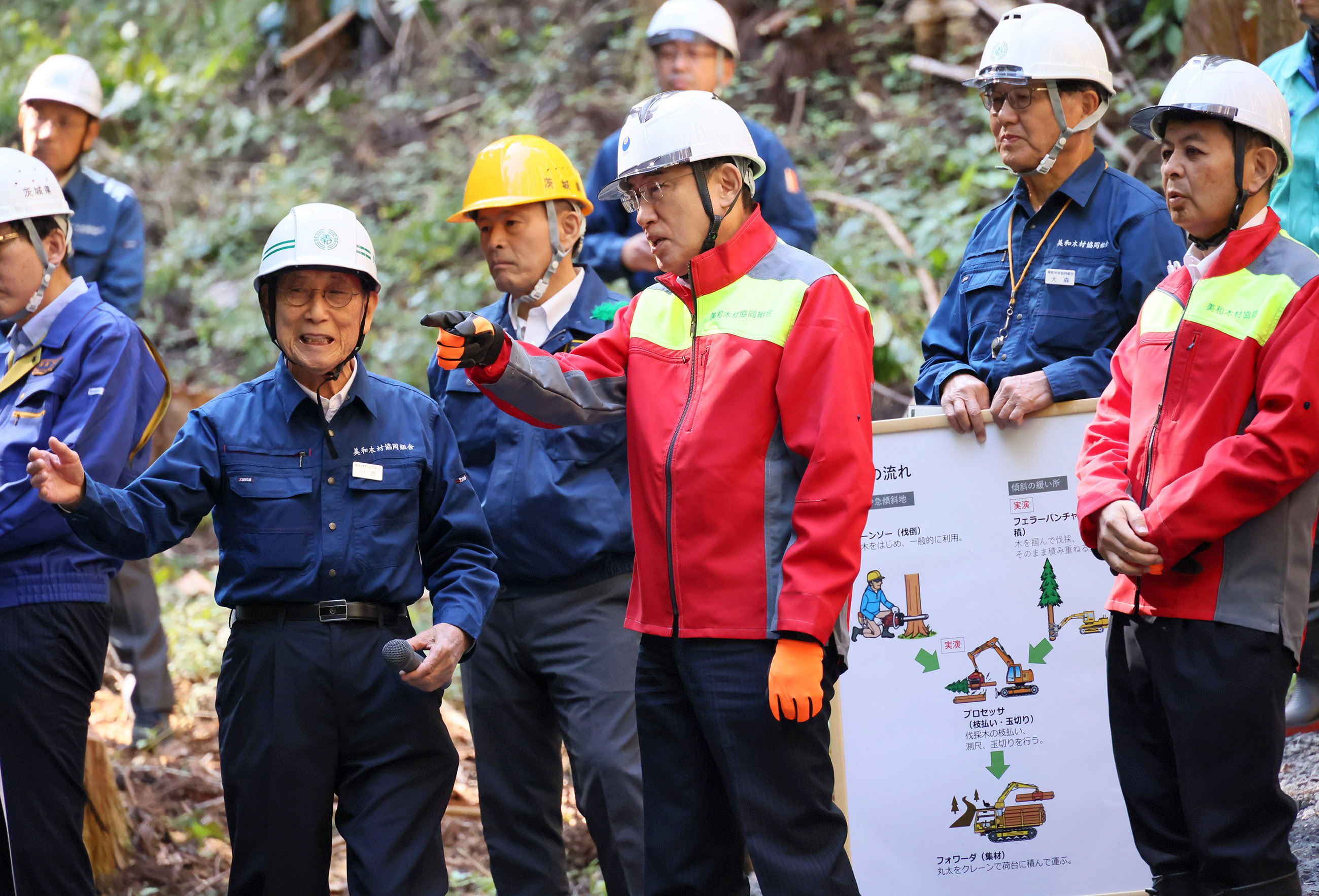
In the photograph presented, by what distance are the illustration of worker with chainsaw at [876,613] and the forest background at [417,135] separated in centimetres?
176

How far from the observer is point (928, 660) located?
412 centimetres

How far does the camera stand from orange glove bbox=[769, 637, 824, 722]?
292cm

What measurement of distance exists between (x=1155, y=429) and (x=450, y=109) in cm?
921

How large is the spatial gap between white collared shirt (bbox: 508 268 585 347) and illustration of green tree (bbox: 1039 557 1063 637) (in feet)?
5.75

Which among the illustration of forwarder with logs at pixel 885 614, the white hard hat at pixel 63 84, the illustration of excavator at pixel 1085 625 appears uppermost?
the white hard hat at pixel 63 84

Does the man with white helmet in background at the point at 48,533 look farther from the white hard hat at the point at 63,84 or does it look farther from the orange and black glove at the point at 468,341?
the white hard hat at the point at 63,84

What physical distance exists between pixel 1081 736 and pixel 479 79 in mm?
9260

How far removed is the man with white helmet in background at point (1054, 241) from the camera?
3.87m

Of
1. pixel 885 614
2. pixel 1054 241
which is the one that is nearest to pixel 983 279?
pixel 1054 241

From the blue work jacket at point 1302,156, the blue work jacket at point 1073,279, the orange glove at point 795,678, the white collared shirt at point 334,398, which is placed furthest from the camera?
the blue work jacket at point 1302,156

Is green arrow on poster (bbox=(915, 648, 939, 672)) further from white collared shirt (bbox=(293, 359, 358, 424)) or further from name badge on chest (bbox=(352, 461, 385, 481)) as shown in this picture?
white collared shirt (bbox=(293, 359, 358, 424))

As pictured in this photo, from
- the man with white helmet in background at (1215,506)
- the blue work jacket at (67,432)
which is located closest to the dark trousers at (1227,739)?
the man with white helmet in background at (1215,506)

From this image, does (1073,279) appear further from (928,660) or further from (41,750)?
(41,750)

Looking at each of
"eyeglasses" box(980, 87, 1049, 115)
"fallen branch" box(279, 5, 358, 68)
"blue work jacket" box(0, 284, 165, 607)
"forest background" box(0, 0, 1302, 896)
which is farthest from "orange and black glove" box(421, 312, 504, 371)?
"fallen branch" box(279, 5, 358, 68)
